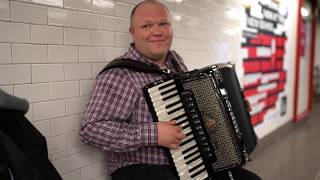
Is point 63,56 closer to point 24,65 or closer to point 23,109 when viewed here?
point 24,65

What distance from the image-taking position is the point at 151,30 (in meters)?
2.02

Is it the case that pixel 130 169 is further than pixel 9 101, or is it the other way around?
pixel 130 169

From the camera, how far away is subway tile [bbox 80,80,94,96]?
2.05 metres

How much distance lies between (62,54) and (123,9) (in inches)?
23.9

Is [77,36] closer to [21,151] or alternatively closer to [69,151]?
[69,151]

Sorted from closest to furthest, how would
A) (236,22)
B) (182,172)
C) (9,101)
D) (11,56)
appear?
(9,101)
(11,56)
(182,172)
(236,22)

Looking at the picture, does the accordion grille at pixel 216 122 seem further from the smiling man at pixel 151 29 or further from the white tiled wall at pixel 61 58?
the white tiled wall at pixel 61 58

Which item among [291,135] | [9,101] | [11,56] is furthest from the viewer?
[291,135]

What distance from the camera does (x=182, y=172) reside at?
183cm

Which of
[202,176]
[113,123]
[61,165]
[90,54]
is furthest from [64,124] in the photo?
[202,176]

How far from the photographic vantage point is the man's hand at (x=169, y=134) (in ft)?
5.82

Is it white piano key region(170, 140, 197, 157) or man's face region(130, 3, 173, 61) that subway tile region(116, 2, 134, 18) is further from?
white piano key region(170, 140, 197, 157)

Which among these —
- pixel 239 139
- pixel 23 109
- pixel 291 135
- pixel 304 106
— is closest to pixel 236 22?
pixel 239 139

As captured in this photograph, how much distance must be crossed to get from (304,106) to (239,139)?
5948 millimetres
